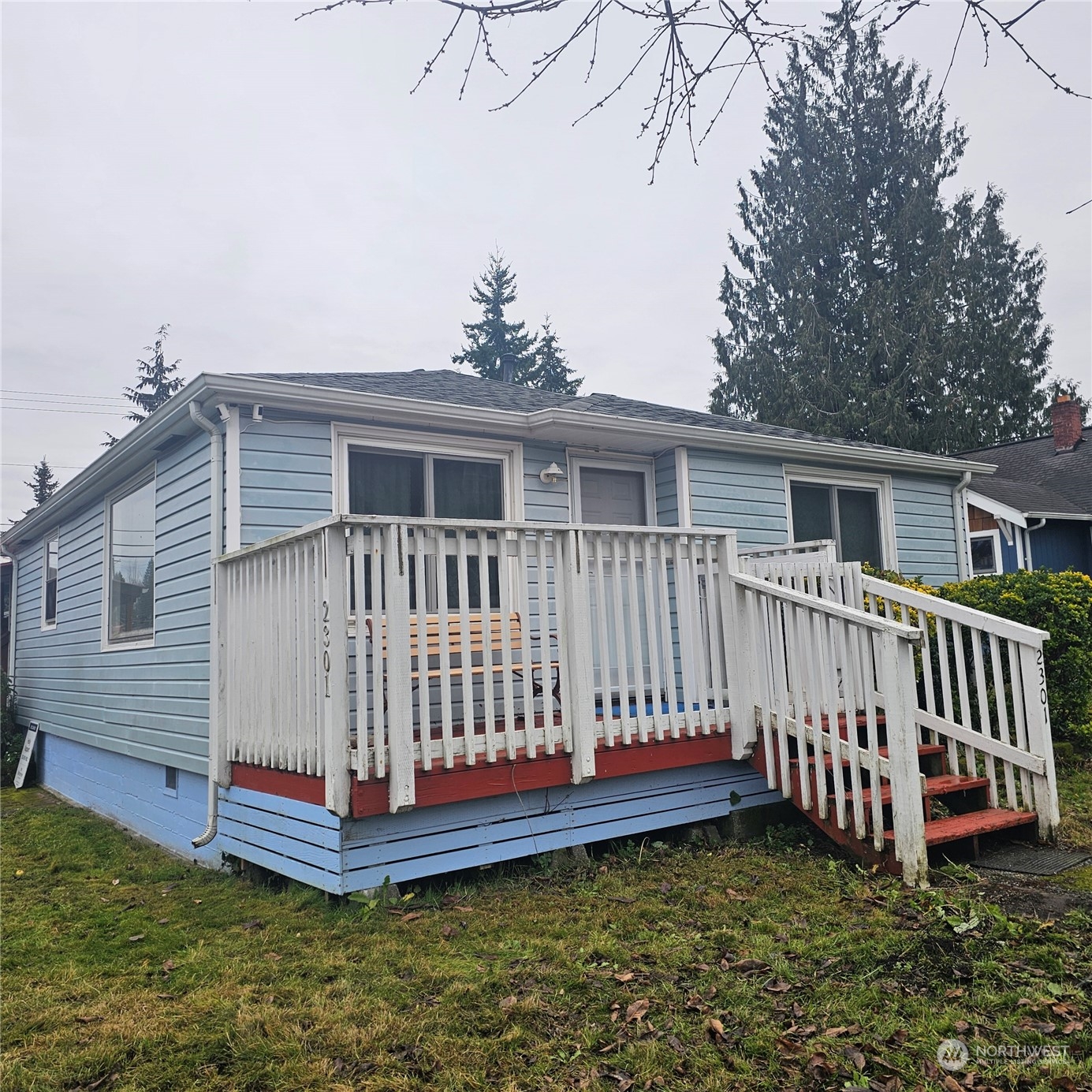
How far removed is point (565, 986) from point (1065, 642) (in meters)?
5.32

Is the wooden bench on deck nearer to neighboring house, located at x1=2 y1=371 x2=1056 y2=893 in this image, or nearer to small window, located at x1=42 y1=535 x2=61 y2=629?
neighboring house, located at x1=2 y1=371 x2=1056 y2=893

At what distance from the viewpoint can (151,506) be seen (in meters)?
7.02

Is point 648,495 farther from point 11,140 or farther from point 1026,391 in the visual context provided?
point 1026,391

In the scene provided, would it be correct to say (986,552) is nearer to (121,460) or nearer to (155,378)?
(121,460)

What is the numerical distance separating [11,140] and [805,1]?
23.2 feet

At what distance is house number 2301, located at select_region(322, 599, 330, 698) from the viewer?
386 centimetres

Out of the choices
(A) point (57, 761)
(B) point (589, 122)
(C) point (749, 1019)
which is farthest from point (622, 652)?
(A) point (57, 761)

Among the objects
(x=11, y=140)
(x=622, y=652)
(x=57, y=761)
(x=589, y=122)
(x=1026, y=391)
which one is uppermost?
(x=1026, y=391)

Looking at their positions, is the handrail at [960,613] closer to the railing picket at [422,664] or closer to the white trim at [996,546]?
the railing picket at [422,664]

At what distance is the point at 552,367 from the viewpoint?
34438mm

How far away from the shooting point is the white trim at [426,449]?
5891 mm

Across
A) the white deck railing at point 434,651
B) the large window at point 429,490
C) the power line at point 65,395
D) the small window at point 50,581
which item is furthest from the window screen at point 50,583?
the power line at point 65,395

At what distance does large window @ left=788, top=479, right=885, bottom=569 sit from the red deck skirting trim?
4104 millimetres

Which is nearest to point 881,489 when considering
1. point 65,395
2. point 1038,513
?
point 1038,513
